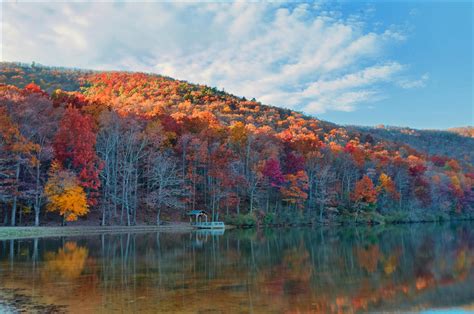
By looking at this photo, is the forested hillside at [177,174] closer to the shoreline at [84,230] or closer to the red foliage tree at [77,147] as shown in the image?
the red foliage tree at [77,147]

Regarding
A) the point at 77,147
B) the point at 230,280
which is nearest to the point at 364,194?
the point at 77,147

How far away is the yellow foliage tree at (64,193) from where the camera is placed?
42.3 meters

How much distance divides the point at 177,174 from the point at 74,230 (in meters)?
18.2

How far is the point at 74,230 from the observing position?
42.4 metres

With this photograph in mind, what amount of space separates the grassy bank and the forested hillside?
1.72 m

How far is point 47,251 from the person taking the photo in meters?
27.0

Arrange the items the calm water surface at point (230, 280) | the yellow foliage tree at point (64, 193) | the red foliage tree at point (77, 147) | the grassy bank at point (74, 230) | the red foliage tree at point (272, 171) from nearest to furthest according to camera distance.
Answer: the calm water surface at point (230, 280)
the grassy bank at point (74, 230)
the yellow foliage tree at point (64, 193)
the red foliage tree at point (77, 147)
the red foliage tree at point (272, 171)

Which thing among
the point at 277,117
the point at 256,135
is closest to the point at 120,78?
the point at 277,117

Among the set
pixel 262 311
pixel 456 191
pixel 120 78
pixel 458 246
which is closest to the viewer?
pixel 262 311

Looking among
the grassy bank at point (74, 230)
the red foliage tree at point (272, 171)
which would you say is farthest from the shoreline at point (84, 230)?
the red foliage tree at point (272, 171)

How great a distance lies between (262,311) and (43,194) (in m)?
35.7

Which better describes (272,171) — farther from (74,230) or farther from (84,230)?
(74,230)

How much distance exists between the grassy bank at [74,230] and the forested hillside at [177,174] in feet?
5.64

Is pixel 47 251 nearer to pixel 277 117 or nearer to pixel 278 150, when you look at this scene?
pixel 278 150
